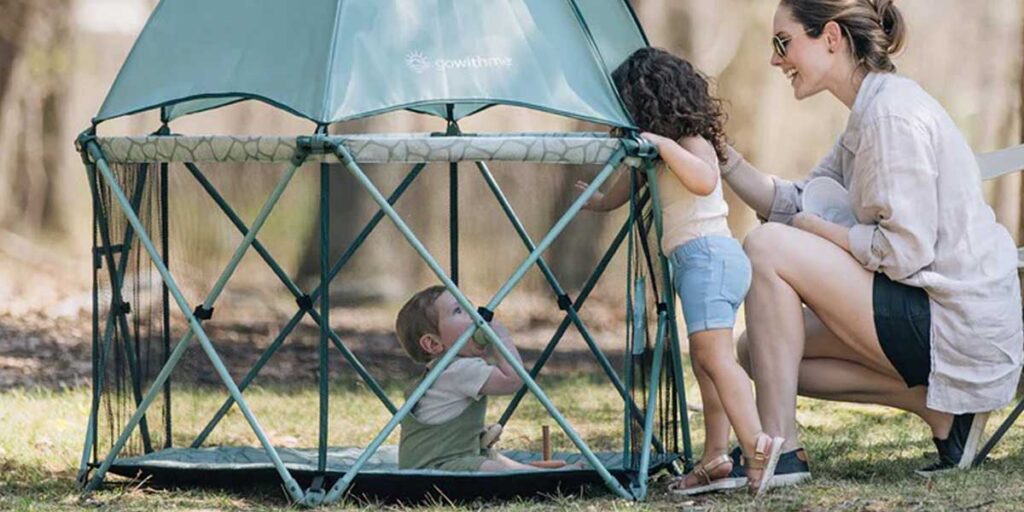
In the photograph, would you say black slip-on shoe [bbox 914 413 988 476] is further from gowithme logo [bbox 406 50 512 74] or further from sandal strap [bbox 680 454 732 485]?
gowithme logo [bbox 406 50 512 74]

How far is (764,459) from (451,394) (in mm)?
798

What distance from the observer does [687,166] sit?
12.5 feet

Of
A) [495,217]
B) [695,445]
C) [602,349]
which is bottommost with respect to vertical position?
[695,445]

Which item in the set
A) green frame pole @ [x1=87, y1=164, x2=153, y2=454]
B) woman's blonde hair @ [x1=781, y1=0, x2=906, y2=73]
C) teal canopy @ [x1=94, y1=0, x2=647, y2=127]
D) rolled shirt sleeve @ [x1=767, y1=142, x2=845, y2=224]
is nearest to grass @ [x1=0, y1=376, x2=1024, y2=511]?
green frame pole @ [x1=87, y1=164, x2=153, y2=454]

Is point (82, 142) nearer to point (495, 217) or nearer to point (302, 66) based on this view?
point (302, 66)

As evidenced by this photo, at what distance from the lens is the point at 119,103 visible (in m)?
3.96

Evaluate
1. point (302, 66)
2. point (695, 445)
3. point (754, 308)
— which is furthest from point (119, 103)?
point (695, 445)

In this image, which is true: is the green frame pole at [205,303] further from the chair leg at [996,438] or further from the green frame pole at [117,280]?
the chair leg at [996,438]

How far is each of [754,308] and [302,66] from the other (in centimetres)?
126

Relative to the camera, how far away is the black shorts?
4.04m

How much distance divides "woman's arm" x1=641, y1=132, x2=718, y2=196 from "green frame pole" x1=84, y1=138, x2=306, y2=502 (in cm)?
85

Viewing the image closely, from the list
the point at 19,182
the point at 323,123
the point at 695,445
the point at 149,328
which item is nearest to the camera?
the point at 323,123

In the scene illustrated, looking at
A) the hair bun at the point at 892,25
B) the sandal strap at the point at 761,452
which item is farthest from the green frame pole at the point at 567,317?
the hair bun at the point at 892,25

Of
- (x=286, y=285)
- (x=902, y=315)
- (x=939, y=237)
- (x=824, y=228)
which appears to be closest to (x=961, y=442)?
(x=902, y=315)
